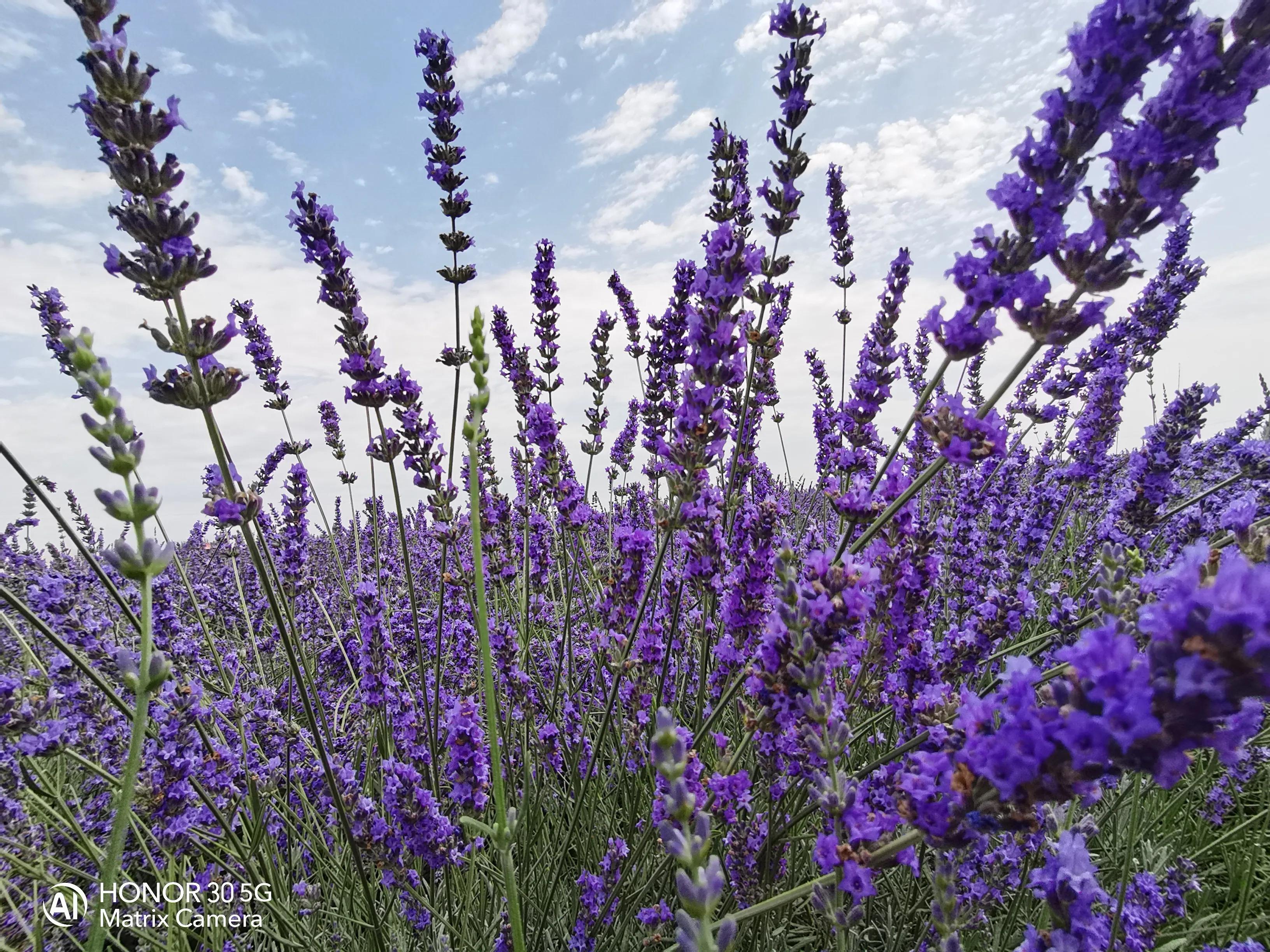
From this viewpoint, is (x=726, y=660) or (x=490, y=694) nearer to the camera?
(x=490, y=694)

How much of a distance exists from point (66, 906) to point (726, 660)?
8.58 ft

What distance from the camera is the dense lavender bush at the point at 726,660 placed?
3.37ft

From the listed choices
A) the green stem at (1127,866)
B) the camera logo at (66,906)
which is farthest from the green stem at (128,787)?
the green stem at (1127,866)

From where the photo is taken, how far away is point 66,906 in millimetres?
2258

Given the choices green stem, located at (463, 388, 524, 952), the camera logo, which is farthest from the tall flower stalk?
the camera logo

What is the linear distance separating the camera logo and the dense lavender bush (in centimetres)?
6

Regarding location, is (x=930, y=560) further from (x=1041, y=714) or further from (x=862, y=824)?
(x=1041, y=714)

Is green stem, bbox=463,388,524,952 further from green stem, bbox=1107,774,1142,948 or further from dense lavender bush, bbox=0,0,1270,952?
green stem, bbox=1107,774,1142,948

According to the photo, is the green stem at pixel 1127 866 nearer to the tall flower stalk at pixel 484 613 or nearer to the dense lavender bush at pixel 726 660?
the dense lavender bush at pixel 726 660

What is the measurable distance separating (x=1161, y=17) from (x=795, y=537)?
4.62 metres

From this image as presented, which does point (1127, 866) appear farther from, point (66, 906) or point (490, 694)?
point (66, 906)

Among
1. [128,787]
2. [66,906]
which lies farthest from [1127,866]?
[66,906]

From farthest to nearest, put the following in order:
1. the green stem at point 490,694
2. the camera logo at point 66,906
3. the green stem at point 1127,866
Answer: the camera logo at point 66,906 → the green stem at point 1127,866 → the green stem at point 490,694

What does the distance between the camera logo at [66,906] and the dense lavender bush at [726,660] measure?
0.06 m
